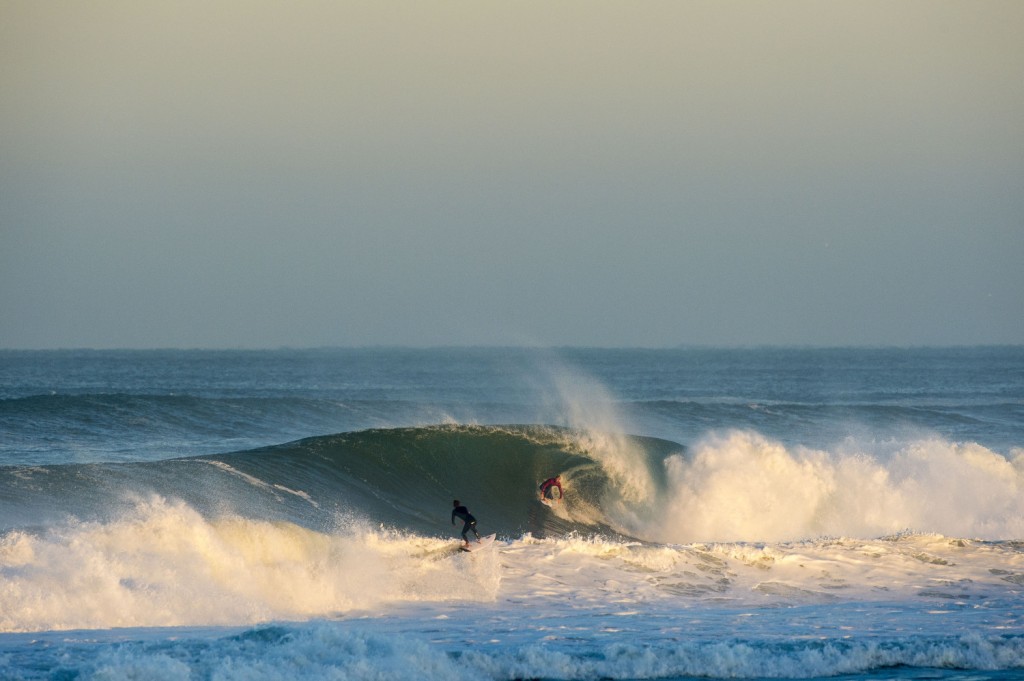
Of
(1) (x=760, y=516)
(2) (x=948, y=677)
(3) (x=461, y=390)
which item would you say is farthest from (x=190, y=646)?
(3) (x=461, y=390)

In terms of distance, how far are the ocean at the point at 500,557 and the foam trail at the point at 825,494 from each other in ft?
0.20

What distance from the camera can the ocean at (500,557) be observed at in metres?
11.4

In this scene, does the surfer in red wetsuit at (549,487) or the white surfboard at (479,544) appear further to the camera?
the surfer in red wetsuit at (549,487)

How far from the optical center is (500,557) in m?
15.3

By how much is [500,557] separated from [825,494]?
9275 millimetres

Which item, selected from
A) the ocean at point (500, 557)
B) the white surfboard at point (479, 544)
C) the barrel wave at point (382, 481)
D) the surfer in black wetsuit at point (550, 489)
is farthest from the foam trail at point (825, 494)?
the white surfboard at point (479, 544)

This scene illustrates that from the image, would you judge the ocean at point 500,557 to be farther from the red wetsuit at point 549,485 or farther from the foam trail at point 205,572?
the red wetsuit at point 549,485

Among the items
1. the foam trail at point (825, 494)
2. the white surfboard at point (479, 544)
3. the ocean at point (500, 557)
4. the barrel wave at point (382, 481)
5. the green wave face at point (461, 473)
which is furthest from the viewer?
the foam trail at point (825, 494)

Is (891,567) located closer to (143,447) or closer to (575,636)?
(575,636)

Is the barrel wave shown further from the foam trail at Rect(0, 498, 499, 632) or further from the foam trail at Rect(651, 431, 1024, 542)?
the foam trail at Rect(0, 498, 499, 632)

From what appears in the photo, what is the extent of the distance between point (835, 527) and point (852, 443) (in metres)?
5.42

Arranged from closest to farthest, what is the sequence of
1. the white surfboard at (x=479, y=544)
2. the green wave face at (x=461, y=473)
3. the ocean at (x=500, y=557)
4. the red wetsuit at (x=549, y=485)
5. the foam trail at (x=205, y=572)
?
1. the ocean at (x=500, y=557)
2. the foam trail at (x=205, y=572)
3. the white surfboard at (x=479, y=544)
4. the green wave face at (x=461, y=473)
5. the red wetsuit at (x=549, y=485)

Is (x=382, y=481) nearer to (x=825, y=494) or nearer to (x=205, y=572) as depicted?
(x=205, y=572)

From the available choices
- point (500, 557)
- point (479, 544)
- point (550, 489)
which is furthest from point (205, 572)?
point (550, 489)
